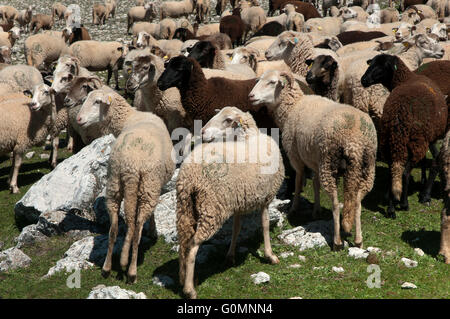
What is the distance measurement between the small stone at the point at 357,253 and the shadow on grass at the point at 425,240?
30.4 inches

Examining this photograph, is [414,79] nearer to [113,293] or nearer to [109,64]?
[113,293]

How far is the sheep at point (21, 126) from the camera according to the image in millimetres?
10516

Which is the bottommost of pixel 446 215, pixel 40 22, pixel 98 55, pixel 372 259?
pixel 40 22

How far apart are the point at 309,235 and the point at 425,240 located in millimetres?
1517

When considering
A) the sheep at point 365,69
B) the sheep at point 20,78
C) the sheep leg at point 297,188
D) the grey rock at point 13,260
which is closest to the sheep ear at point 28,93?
the sheep at point 20,78

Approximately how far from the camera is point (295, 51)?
11.8 m

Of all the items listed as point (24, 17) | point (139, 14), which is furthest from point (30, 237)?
point (24, 17)

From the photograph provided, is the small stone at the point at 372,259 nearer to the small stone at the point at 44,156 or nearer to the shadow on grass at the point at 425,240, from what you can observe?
the shadow on grass at the point at 425,240

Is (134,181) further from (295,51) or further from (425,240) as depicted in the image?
(295,51)

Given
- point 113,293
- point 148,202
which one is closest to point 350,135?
point 148,202

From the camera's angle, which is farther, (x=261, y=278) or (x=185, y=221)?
(x=261, y=278)

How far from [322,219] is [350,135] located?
5.62ft

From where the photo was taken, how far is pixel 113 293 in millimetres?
5723

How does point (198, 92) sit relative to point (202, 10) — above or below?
above
